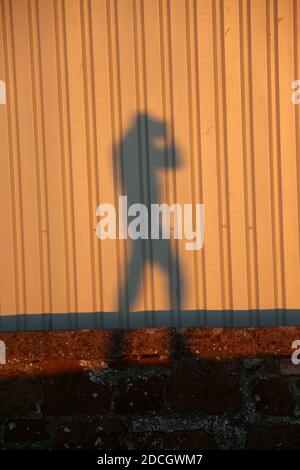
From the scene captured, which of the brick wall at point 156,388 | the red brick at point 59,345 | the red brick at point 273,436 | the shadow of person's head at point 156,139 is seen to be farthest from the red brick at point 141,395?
the shadow of person's head at point 156,139

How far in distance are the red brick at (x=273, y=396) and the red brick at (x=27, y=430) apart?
1277 mm

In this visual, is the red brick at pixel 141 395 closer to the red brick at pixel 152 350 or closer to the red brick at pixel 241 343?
the red brick at pixel 152 350

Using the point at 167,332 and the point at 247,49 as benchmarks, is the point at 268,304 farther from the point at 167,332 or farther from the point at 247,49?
the point at 247,49

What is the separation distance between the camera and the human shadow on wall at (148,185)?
444 centimetres

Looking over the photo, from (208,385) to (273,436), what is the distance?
49 centimetres

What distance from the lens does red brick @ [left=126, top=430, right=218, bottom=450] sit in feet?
14.1

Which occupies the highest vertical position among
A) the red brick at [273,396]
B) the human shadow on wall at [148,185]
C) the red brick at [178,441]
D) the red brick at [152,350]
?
the human shadow on wall at [148,185]

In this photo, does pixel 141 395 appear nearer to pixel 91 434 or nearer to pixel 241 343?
pixel 91 434

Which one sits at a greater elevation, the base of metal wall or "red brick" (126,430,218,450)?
the base of metal wall

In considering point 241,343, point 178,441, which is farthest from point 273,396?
point 178,441

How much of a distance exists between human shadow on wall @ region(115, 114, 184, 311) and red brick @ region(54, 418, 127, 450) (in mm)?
812

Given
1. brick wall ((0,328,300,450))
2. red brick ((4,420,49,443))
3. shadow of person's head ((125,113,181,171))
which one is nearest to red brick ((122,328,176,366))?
brick wall ((0,328,300,450))

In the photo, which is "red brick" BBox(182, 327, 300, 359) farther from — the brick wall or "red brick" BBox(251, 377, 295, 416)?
"red brick" BBox(251, 377, 295, 416)
